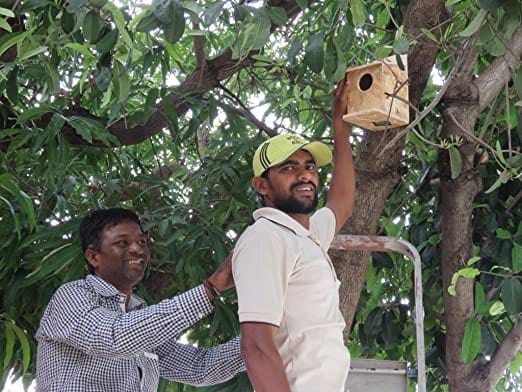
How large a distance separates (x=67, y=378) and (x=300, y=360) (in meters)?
0.56

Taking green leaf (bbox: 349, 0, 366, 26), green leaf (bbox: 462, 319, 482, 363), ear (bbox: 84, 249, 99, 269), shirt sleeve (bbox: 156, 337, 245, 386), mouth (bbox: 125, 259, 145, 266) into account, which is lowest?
green leaf (bbox: 462, 319, 482, 363)

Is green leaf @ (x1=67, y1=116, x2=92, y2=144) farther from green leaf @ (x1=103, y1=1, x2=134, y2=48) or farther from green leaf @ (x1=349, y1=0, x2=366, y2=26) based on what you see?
green leaf @ (x1=349, y1=0, x2=366, y2=26)

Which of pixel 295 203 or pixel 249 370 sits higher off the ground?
pixel 295 203

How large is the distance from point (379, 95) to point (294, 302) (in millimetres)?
622

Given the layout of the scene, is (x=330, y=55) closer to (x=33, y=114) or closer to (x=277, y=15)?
(x=277, y=15)

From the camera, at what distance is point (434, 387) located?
3.44 m

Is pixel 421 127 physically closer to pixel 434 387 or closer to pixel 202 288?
pixel 202 288

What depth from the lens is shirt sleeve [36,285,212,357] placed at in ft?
6.19

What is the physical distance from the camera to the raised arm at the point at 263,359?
1.72 meters

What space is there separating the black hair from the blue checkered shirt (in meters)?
0.17

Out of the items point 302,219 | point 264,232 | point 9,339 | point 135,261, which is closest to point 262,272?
point 264,232

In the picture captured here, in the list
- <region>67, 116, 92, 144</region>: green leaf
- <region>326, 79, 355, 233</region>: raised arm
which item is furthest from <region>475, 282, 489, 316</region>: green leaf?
<region>67, 116, 92, 144</region>: green leaf

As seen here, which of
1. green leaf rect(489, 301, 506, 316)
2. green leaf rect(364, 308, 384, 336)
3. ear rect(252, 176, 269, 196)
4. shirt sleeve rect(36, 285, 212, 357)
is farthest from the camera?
green leaf rect(364, 308, 384, 336)

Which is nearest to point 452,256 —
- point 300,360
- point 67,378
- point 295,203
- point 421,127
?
point 421,127
